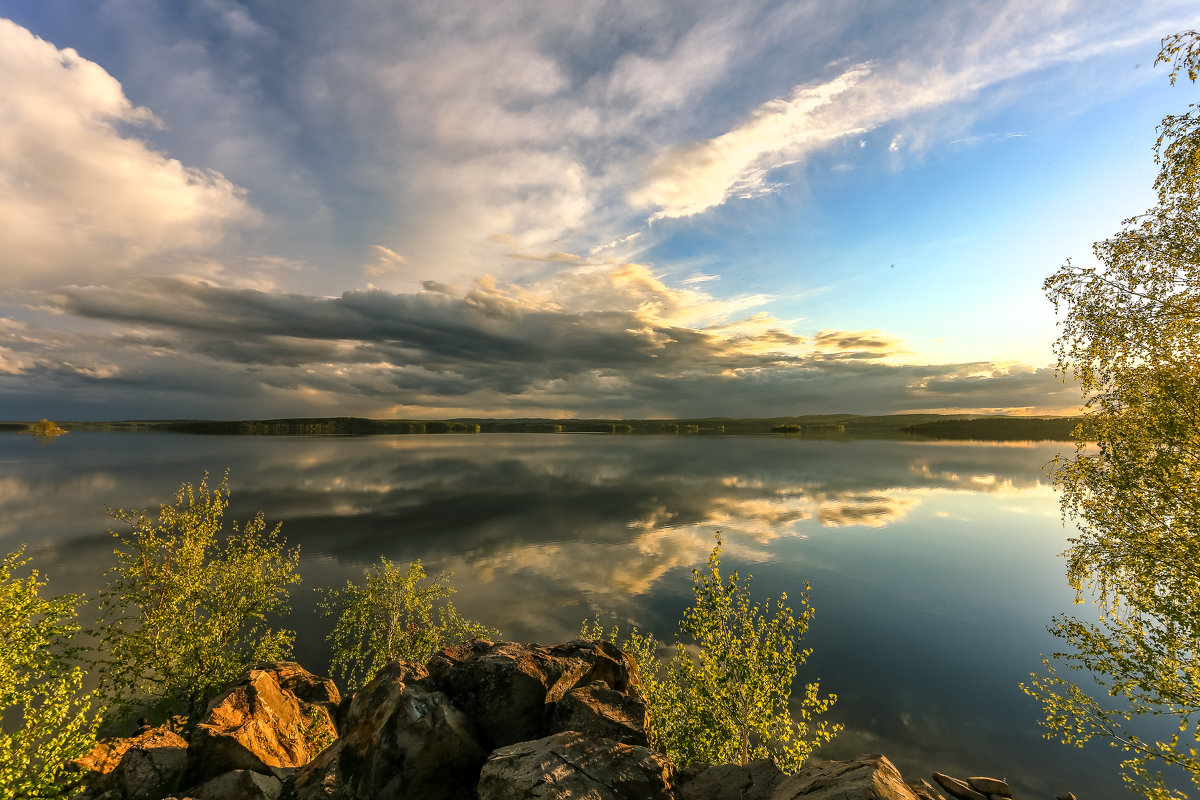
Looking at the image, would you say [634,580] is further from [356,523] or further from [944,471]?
[944,471]

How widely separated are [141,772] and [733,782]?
23.7 meters

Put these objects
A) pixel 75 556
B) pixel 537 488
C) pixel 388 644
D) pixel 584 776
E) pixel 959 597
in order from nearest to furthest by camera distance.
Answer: pixel 584 776 < pixel 388 644 < pixel 959 597 < pixel 75 556 < pixel 537 488

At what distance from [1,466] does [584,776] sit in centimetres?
29674

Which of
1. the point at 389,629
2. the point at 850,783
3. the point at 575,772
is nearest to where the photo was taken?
the point at 850,783

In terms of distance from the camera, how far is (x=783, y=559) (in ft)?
230

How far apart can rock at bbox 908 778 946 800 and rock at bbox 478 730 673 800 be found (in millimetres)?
6654

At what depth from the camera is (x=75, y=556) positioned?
72.1 m

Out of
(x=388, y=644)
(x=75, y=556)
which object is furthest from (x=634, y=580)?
(x=75, y=556)

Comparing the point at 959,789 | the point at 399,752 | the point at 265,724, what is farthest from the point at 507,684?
the point at 959,789

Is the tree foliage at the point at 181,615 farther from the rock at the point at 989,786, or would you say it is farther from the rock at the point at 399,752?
the rock at the point at 989,786

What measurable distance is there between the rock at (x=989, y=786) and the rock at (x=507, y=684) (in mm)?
19299

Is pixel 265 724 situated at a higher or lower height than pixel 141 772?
lower

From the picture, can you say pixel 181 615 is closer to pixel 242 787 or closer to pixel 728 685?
pixel 242 787

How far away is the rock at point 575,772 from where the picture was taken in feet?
39.8
